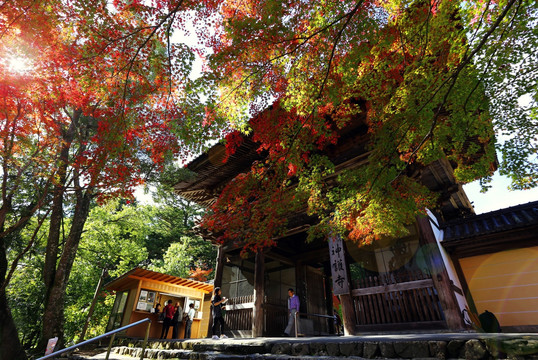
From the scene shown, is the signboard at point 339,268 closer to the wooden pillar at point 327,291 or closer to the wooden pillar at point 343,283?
the wooden pillar at point 343,283

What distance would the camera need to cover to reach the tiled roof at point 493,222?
7.09 meters

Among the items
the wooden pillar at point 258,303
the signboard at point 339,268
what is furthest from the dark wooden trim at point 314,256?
the signboard at point 339,268

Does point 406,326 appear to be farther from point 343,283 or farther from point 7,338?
point 7,338

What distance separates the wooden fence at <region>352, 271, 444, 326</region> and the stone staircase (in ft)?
4.98

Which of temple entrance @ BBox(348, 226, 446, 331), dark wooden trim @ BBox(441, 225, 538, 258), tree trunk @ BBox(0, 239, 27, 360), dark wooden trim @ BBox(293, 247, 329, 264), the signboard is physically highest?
dark wooden trim @ BBox(293, 247, 329, 264)

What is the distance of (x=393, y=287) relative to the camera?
6.14 metres

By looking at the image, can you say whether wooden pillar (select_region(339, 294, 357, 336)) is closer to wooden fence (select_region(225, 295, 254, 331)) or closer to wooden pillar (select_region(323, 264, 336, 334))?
wooden fence (select_region(225, 295, 254, 331))

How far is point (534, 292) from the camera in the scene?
6.83m

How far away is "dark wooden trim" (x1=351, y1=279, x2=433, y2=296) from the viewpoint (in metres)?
5.77

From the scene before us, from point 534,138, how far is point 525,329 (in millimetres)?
5771

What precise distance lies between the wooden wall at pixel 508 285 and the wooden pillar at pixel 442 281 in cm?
345

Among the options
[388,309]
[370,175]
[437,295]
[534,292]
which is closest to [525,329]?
[534,292]

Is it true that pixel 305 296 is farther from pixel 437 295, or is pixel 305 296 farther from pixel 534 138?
pixel 534 138

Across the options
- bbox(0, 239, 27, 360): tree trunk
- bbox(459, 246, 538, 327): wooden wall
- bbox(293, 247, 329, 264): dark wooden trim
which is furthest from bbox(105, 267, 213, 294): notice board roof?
bbox(459, 246, 538, 327): wooden wall
